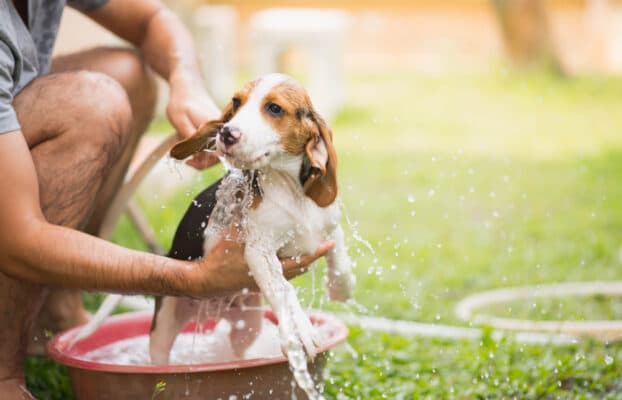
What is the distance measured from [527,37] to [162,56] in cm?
1111

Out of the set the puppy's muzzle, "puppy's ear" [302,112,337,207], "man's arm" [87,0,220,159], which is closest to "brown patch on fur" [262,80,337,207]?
"puppy's ear" [302,112,337,207]

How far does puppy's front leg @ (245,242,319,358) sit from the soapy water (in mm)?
551

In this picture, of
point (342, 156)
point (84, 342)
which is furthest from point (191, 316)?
point (342, 156)

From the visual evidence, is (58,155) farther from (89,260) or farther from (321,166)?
(321,166)

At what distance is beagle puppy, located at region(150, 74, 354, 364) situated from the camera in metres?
2.19

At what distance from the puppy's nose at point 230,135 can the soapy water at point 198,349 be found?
0.91 m

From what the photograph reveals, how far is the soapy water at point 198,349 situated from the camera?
2.93 meters

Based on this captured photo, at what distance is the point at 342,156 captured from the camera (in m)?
7.52

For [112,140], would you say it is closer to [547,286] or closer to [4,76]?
[4,76]

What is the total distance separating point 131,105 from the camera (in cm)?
329

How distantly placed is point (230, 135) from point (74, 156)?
0.71m

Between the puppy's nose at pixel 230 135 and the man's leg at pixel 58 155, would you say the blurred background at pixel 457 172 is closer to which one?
the man's leg at pixel 58 155

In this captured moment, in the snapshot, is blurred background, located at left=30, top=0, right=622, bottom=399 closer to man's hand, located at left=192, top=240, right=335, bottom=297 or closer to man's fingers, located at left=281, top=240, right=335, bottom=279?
man's fingers, located at left=281, top=240, right=335, bottom=279

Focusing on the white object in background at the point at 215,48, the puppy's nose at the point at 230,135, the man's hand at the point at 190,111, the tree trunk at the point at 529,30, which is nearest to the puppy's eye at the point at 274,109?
the puppy's nose at the point at 230,135
